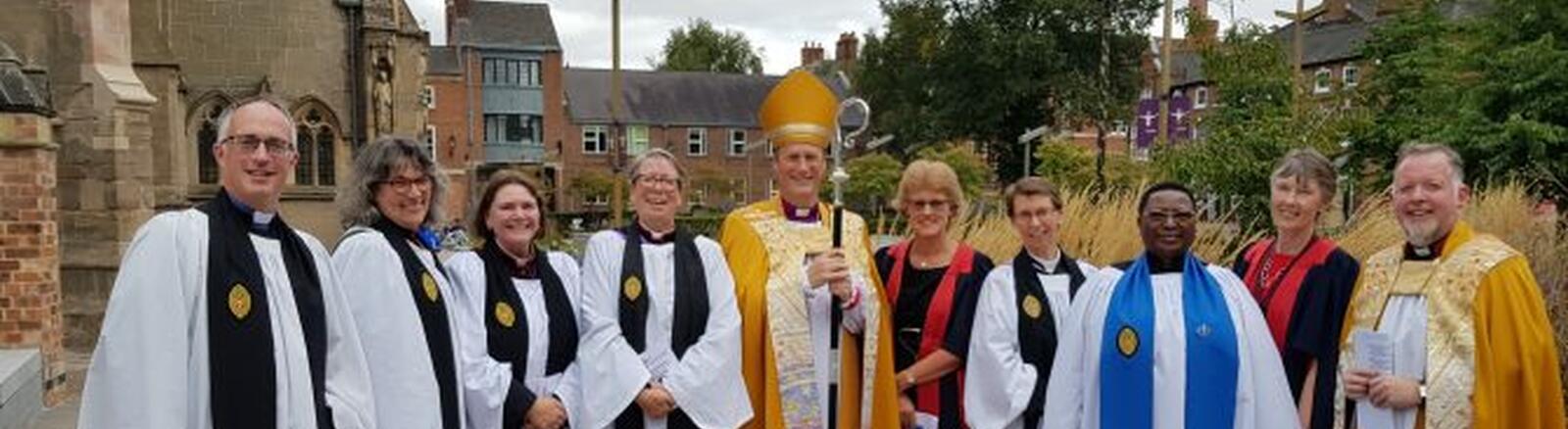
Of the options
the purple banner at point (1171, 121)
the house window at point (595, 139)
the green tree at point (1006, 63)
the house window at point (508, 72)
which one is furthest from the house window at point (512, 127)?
the purple banner at point (1171, 121)

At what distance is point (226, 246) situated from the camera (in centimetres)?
298

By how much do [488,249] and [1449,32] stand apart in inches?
545

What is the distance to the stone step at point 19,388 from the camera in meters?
4.58

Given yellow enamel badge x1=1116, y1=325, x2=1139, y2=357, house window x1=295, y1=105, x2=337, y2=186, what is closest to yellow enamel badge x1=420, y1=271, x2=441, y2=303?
yellow enamel badge x1=1116, y1=325, x2=1139, y2=357

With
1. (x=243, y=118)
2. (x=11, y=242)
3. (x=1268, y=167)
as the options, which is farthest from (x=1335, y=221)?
(x=11, y=242)

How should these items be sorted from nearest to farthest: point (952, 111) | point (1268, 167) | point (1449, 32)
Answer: point (1268, 167), point (1449, 32), point (952, 111)

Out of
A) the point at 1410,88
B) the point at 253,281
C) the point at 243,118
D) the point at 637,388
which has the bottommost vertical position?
the point at 637,388

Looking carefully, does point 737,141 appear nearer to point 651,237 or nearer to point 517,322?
point 651,237

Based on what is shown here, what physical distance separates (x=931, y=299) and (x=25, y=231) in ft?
24.3

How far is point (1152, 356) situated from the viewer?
13.0 ft

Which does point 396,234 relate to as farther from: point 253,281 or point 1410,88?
point 1410,88

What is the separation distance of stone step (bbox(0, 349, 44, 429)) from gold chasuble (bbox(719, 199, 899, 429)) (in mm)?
2817

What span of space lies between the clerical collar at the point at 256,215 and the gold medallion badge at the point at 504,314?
1.09 metres

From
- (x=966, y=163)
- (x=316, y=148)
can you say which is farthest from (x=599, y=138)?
(x=316, y=148)
